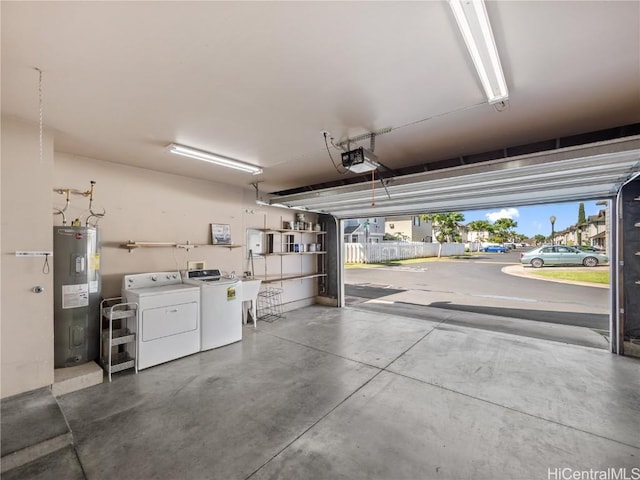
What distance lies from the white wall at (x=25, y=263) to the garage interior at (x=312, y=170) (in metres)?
0.01

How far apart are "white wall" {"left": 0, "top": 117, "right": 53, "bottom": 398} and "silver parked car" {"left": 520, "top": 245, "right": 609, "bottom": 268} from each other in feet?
57.6

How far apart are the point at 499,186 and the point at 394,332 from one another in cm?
277

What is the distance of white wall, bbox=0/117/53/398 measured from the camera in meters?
2.44

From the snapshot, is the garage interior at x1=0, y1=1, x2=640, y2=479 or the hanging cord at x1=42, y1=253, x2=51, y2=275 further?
the hanging cord at x1=42, y1=253, x2=51, y2=275

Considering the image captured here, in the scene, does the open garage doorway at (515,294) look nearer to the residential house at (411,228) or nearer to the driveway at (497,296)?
the driveway at (497,296)

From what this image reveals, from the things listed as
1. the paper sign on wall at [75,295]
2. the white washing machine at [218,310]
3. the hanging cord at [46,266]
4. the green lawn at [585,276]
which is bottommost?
the green lawn at [585,276]

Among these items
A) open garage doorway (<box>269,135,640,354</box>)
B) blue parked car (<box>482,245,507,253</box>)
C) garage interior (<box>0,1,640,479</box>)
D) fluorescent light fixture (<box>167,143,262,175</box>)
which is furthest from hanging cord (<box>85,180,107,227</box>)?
blue parked car (<box>482,245,507,253</box>)

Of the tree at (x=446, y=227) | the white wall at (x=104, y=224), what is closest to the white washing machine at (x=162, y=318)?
the white wall at (x=104, y=224)

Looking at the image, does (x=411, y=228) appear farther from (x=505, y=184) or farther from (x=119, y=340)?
(x=119, y=340)

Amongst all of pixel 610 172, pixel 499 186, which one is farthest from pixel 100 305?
pixel 610 172

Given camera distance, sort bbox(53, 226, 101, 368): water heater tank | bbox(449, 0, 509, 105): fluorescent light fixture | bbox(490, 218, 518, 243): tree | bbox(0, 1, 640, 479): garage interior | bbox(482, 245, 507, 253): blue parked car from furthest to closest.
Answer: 1. bbox(490, 218, 518, 243): tree
2. bbox(482, 245, 507, 253): blue parked car
3. bbox(53, 226, 101, 368): water heater tank
4. bbox(0, 1, 640, 479): garage interior
5. bbox(449, 0, 509, 105): fluorescent light fixture

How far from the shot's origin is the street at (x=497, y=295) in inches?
228

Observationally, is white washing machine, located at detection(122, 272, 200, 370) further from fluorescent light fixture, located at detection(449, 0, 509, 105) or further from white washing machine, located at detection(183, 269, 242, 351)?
fluorescent light fixture, located at detection(449, 0, 509, 105)

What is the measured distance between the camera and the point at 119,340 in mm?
3104
